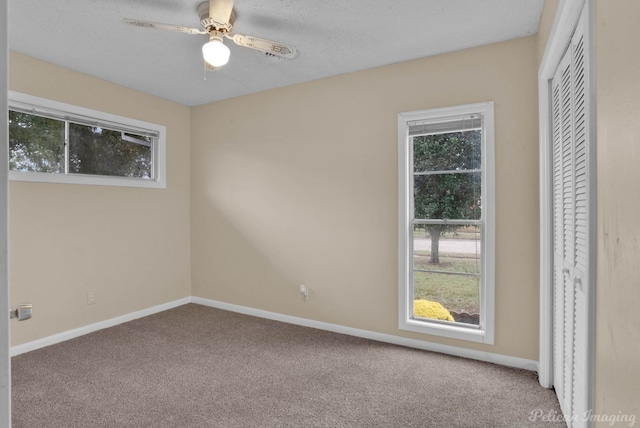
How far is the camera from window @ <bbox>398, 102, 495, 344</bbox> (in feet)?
9.14

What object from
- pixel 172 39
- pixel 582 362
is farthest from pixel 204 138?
pixel 582 362

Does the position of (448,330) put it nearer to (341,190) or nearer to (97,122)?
(341,190)

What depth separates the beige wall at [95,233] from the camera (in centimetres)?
299

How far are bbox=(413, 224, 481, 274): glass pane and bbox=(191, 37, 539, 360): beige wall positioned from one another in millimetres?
198

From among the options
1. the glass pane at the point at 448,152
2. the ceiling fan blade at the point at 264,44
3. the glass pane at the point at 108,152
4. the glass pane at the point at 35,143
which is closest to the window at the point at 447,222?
the glass pane at the point at 448,152

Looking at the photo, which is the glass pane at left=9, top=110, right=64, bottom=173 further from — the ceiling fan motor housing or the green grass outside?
the green grass outside

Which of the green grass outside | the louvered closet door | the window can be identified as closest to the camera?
the louvered closet door

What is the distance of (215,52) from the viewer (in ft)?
6.84

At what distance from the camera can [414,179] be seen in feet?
10.2

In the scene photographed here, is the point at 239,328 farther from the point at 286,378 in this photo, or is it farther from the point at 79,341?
the point at 79,341

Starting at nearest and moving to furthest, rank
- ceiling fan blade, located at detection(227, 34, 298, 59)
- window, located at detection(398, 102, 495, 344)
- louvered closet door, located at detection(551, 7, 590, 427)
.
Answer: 1. louvered closet door, located at detection(551, 7, 590, 427)
2. ceiling fan blade, located at detection(227, 34, 298, 59)
3. window, located at detection(398, 102, 495, 344)

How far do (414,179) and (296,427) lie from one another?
6.89 feet

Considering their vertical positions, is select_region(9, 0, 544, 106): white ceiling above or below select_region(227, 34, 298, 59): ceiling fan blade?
above

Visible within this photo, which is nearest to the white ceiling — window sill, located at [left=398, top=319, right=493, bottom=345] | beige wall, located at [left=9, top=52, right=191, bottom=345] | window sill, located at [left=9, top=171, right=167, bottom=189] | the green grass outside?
beige wall, located at [left=9, top=52, right=191, bottom=345]
